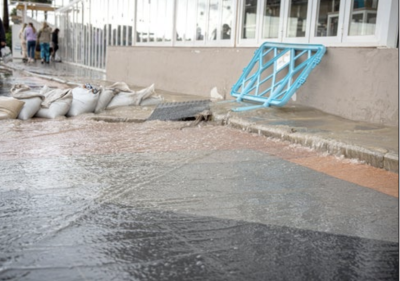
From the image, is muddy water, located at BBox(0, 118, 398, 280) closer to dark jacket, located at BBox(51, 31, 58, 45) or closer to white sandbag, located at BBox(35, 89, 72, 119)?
white sandbag, located at BBox(35, 89, 72, 119)

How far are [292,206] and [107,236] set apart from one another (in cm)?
106

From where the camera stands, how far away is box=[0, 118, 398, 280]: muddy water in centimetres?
172

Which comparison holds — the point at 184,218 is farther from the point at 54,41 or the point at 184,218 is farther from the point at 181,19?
the point at 54,41

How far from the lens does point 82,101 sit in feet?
20.2

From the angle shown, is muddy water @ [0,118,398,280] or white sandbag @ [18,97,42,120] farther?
white sandbag @ [18,97,42,120]

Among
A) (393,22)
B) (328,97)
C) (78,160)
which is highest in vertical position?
(393,22)

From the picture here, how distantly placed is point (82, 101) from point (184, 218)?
4.34 metres

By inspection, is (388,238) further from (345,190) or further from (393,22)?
(393,22)

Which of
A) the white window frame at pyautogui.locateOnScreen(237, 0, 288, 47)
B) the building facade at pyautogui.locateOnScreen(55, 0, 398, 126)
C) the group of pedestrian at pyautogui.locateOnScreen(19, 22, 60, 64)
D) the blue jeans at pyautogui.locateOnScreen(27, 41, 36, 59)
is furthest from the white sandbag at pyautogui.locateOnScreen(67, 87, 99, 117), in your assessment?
the blue jeans at pyautogui.locateOnScreen(27, 41, 36, 59)

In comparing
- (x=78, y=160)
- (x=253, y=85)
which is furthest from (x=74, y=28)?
(x=78, y=160)

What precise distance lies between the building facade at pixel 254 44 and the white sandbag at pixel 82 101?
8.20ft

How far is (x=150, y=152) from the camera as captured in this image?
381 centimetres

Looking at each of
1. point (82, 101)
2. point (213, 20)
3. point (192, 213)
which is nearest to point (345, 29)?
point (213, 20)

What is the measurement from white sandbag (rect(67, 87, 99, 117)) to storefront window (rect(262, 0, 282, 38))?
2.92m
